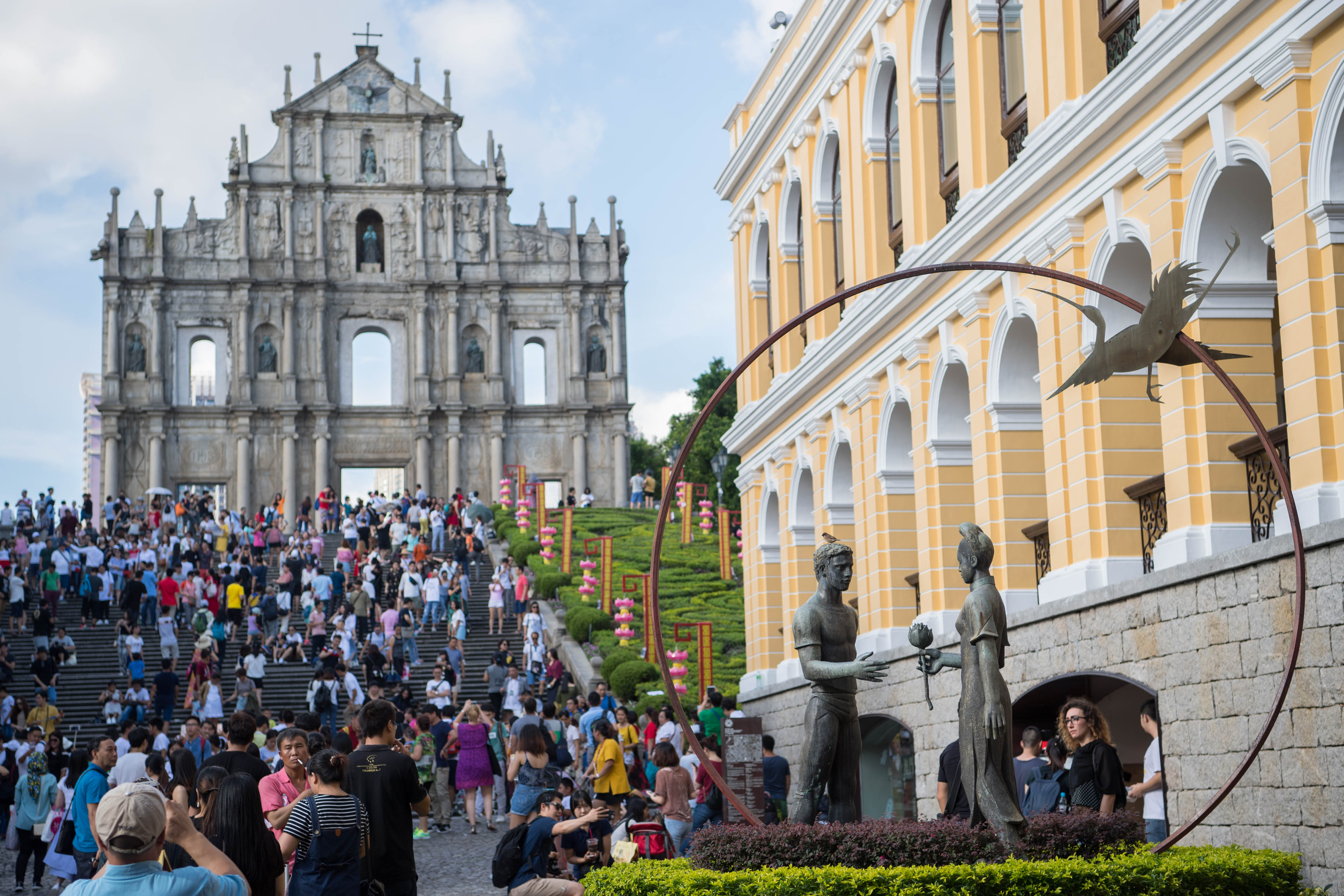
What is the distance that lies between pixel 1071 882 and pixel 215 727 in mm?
14486

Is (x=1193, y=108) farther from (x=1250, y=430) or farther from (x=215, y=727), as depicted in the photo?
(x=215, y=727)

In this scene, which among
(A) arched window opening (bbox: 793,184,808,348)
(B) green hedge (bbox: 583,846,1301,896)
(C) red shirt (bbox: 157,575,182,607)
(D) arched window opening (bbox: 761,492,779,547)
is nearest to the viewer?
(B) green hedge (bbox: 583,846,1301,896)

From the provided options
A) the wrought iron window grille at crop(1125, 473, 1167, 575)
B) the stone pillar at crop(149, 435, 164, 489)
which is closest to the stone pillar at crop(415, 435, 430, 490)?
the stone pillar at crop(149, 435, 164, 489)

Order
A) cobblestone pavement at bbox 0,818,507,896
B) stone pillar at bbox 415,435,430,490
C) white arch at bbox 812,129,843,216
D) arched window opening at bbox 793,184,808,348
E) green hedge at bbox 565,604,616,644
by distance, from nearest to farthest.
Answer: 1. cobblestone pavement at bbox 0,818,507,896
2. white arch at bbox 812,129,843,216
3. arched window opening at bbox 793,184,808,348
4. green hedge at bbox 565,604,616,644
5. stone pillar at bbox 415,435,430,490

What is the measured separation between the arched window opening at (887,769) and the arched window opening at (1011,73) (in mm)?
6857

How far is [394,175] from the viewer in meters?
58.1

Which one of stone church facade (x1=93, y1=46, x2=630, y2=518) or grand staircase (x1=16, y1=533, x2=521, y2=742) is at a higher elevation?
stone church facade (x1=93, y1=46, x2=630, y2=518)

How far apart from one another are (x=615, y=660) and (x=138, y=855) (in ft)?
80.0

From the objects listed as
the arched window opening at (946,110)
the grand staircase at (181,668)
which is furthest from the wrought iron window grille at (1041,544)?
the grand staircase at (181,668)

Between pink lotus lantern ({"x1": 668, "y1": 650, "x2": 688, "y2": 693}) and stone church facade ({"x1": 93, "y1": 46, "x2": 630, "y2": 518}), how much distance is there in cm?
2705

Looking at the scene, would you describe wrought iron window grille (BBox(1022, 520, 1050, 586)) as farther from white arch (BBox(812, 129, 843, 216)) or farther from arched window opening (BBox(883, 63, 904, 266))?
white arch (BBox(812, 129, 843, 216))

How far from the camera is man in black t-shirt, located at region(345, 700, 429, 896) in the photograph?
31.0ft

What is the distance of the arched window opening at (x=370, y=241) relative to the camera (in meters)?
57.6

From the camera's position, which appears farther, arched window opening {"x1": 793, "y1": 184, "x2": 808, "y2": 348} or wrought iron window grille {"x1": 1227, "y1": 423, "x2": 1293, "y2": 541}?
arched window opening {"x1": 793, "y1": 184, "x2": 808, "y2": 348}
